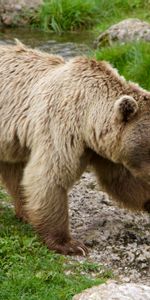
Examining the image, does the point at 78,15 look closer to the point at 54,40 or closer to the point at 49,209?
the point at 54,40

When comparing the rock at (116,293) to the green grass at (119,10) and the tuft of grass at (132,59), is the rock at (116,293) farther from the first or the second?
the green grass at (119,10)

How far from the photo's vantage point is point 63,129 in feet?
20.3

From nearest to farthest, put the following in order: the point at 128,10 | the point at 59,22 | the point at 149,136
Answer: the point at 149,136
the point at 59,22
the point at 128,10

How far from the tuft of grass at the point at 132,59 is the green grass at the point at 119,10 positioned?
414 cm

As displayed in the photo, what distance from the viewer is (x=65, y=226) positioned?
6.34 metres

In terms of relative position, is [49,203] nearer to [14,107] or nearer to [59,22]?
[14,107]

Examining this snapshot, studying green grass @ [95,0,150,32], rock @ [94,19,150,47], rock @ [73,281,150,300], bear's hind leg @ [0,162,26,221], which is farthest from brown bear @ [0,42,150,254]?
green grass @ [95,0,150,32]

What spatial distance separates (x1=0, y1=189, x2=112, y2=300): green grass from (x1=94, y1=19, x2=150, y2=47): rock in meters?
6.35

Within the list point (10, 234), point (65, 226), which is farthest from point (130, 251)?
point (10, 234)

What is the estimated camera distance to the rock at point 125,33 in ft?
40.4

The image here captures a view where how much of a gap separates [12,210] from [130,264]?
140cm

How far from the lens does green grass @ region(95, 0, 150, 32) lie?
597 inches

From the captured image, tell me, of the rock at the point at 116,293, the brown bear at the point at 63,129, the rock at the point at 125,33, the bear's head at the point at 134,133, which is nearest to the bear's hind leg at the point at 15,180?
the brown bear at the point at 63,129

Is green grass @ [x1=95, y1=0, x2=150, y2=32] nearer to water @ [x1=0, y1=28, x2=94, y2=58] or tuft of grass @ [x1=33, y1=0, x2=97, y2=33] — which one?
tuft of grass @ [x1=33, y1=0, x2=97, y2=33]
